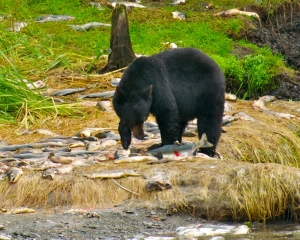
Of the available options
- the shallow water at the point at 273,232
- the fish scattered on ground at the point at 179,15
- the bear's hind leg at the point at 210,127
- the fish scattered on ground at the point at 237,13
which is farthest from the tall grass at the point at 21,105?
the fish scattered on ground at the point at 237,13

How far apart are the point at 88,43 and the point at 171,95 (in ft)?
22.0

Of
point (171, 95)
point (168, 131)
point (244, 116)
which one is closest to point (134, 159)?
point (168, 131)

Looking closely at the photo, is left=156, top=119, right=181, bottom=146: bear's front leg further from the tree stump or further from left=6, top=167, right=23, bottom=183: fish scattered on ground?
the tree stump

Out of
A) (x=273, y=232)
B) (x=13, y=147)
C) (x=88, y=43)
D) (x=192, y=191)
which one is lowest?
(x=273, y=232)

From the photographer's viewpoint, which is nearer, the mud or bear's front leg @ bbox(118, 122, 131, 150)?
the mud

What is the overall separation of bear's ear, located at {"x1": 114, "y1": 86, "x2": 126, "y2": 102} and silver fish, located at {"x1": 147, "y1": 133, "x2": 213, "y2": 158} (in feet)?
2.44

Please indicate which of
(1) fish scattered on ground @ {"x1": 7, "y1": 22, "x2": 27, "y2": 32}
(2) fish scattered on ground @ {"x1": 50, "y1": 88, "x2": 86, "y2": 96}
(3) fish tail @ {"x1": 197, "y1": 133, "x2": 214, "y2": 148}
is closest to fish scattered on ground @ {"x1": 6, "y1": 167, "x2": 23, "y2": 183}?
(3) fish tail @ {"x1": 197, "y1": 133, "x2": 214, "y2": 148}

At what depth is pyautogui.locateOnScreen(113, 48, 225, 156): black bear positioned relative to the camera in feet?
27.1

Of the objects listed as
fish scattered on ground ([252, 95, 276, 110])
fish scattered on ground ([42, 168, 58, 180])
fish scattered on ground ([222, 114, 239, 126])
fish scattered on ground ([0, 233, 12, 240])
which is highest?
fish scattered on ground ([42, 168, 58, 180])

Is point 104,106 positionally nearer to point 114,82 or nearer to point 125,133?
point 114,82

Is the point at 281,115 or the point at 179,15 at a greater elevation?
the point at 179,15

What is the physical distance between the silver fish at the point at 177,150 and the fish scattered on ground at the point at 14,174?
1.52 metres

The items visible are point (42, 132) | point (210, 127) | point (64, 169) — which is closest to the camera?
point (64, 169)

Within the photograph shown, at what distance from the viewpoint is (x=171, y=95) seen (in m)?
8.56
